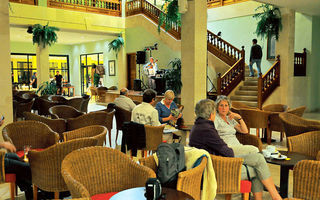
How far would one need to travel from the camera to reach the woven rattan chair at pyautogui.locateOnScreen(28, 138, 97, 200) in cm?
272

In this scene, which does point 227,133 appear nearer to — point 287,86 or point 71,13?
point 287,86

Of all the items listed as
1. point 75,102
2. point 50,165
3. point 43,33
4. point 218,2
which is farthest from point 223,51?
point 50,165

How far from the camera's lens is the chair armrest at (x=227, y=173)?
267cm

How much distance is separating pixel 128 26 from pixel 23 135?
496 inches

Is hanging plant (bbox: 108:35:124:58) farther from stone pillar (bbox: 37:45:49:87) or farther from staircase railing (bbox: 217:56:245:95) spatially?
staircase railing (bbox: 217:56:245:95)

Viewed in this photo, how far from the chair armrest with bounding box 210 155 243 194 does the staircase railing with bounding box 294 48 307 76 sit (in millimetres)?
9673

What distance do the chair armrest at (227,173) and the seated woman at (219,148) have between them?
0.74 feet

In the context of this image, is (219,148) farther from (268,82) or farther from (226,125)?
(268,82)

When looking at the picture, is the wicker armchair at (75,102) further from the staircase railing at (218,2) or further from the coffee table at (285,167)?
the staircase railing at (218,2)

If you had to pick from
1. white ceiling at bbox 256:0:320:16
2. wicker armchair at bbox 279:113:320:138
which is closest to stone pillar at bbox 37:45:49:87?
white ceiling at bbox 256:0:320:16

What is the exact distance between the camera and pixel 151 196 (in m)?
1.66

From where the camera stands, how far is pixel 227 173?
2.70 m

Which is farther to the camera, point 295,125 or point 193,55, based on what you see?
point 193,55

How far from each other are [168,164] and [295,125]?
286 cm
